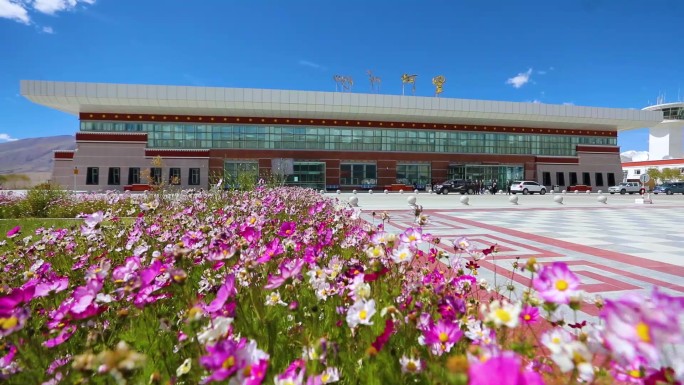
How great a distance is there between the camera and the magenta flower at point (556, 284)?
3.55 ft

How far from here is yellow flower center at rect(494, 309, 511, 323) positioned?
103 centimetres

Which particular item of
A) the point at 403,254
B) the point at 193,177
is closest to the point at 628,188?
the point at 193,177

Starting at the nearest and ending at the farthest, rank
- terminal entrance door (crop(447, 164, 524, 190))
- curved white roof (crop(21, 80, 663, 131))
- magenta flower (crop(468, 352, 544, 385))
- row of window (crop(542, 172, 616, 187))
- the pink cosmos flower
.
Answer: magenta flower (crop(468, 352, 544, 385)) → the pink cosmos flower → curved white roof (crop(21, 80, 663, 131)) → terminal entrance door (crop(447, 164, 524, 190)) → row of window (crop(542, 172, 616, 187))

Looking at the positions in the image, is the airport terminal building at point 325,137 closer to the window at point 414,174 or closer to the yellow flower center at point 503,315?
the window at point 414,174

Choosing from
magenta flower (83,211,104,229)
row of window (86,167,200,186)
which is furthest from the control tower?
magenta flower (83,211,104,229)

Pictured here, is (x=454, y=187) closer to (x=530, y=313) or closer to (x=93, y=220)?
(x=93, y=220)

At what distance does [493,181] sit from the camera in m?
45.3

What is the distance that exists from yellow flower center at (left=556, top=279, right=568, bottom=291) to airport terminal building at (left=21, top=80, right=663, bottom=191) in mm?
34050

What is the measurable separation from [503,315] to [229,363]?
77 cm

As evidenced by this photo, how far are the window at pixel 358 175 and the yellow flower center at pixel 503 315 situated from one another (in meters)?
40.7

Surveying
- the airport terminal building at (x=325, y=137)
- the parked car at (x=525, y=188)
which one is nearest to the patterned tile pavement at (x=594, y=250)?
the parked car at (x=525, y=188)

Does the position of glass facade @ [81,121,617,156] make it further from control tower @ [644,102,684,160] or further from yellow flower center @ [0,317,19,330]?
control tower @ [644,102,684,160]

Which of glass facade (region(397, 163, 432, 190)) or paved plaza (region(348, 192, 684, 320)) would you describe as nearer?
paved plaza (region(348, 192, 684, 320))

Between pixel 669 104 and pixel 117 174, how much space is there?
99.6 metres
